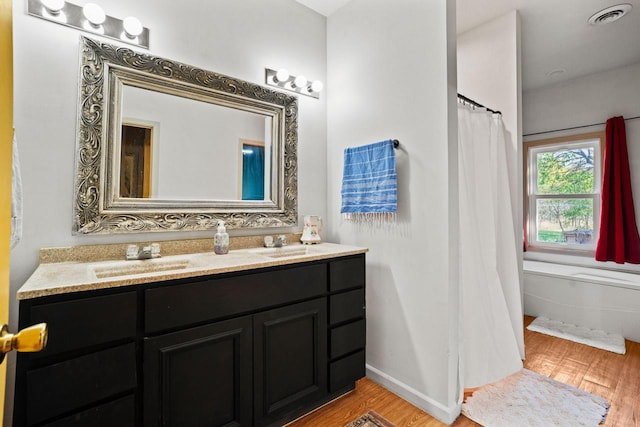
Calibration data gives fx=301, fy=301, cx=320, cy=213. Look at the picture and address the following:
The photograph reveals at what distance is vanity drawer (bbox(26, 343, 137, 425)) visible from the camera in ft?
3.19

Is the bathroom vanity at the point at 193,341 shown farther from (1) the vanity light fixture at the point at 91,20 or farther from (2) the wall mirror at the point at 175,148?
(1) the vanity light fixture at the point at 91,20

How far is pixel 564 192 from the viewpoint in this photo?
361 cm

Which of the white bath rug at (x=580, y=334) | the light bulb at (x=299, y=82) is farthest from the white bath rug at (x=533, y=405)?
the light bulb at (x=299, y=82)

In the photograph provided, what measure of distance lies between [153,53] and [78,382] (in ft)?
5.26

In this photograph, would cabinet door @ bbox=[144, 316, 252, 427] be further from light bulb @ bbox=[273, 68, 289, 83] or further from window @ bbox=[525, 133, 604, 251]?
window @ bbox=[525, 133, 604, 251]

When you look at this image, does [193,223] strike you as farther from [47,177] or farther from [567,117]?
[567,117]

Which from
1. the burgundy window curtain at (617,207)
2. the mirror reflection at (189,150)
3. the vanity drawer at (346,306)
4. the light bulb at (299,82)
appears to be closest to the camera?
the mirror reflection at (189,150)

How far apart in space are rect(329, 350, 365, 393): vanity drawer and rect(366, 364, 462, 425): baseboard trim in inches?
8.0

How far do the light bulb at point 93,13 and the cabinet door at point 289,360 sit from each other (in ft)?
5.39

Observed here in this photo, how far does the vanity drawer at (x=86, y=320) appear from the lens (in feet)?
3.26

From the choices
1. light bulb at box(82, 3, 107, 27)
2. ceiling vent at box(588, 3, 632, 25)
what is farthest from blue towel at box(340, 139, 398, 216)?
ceiling vent at box(588, 3, 632, 25)

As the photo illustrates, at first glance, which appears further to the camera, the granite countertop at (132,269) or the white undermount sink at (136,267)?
the white undermount sink at (136,267)

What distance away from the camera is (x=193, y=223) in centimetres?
179

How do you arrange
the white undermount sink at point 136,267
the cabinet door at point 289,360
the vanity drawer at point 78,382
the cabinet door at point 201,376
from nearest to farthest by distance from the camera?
the vanity drawer at point 78,382, the cabinet door at point 201,376, the white undermount sink at point 136,267, the cabinet door at point 289,360
